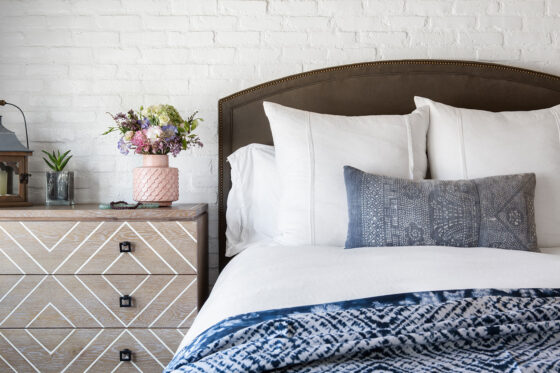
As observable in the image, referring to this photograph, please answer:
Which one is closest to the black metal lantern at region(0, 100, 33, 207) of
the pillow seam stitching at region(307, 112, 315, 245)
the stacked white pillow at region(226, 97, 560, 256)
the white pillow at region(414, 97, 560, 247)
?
the stacked white pillow at region(226, 97, 560, 256)

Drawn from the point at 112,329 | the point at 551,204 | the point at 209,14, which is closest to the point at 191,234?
the point at 112,329

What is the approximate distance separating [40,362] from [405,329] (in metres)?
1.50

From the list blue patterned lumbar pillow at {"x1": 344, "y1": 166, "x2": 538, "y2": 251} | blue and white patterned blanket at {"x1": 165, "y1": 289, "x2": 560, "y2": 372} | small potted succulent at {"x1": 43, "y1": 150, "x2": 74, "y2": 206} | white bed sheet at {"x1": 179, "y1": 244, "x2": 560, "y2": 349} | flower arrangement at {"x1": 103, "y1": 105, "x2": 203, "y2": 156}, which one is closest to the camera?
blue and white patterned blanket at {"x1": 165, "y1": 289, "x2": 560, "y2": 372}

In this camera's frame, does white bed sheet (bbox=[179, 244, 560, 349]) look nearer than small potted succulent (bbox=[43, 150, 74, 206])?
Yes

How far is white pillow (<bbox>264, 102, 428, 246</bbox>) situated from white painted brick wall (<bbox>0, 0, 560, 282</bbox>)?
20.2 inches

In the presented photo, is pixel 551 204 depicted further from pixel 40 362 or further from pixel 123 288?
pixel 40 362

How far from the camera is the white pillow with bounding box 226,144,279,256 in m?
1.91

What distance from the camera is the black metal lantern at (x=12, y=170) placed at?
1866 mm

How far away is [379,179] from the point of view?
1539 millimetres

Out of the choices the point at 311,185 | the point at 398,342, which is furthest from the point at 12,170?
the point at 398,342

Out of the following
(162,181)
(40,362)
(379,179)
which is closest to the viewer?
(379,179)

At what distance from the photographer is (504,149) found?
1.70 m

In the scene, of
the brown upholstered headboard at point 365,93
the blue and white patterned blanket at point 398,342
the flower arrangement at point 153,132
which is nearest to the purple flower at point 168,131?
the flower arrangement at point 153,132

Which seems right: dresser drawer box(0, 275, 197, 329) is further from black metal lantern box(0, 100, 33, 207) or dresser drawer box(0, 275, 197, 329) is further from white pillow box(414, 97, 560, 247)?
white pillow box(414, 97, 560, 247)
